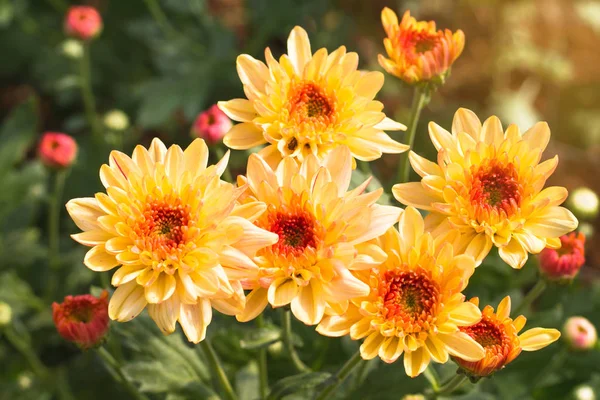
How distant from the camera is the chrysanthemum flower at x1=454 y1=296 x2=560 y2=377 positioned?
1383 mm

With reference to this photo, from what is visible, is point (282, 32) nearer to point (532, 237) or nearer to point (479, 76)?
point (479, 76)

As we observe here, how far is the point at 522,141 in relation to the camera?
1.50 metres

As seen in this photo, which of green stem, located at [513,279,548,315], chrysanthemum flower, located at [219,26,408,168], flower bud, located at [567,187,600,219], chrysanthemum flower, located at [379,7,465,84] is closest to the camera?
chrysanthemum flower, located at [219,26,408,168]

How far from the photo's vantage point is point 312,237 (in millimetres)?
1368

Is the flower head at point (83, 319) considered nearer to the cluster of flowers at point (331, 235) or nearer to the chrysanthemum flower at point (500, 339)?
the cluster of flowers at point (331, 235)

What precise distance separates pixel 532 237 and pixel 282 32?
84.2 inches

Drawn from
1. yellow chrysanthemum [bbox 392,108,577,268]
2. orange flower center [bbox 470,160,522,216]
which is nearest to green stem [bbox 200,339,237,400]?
yellow chrysanthemum [bbox 392,108,577,268]

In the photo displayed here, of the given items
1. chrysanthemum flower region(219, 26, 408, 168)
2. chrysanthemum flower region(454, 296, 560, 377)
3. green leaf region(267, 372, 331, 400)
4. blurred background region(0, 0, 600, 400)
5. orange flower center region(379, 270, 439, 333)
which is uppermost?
chrysanthemum flower region(219, 26, 408, 168)

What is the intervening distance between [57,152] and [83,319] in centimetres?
76

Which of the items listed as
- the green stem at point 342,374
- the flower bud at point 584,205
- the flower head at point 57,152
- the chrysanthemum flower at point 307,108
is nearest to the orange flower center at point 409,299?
the green stem at point 342,374

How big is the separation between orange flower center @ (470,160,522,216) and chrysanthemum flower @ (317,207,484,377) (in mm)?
129

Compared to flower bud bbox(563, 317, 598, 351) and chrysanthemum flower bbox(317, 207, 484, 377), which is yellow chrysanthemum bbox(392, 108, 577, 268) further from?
flower bud bbox(563, 317, 598, 351)

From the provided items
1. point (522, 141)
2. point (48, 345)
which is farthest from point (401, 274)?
point (48, 345)

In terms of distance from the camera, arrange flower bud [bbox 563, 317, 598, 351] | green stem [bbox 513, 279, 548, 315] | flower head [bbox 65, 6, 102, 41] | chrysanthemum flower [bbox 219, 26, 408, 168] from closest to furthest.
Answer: chrysanthemum flower [bbox 219, 26, 408, 168] → green stem [bbox 513, 279, 548, 315] → flower bud [bbox 563, 317, 598, 351] → flower head [bbox 65, 6, 102, 41]
